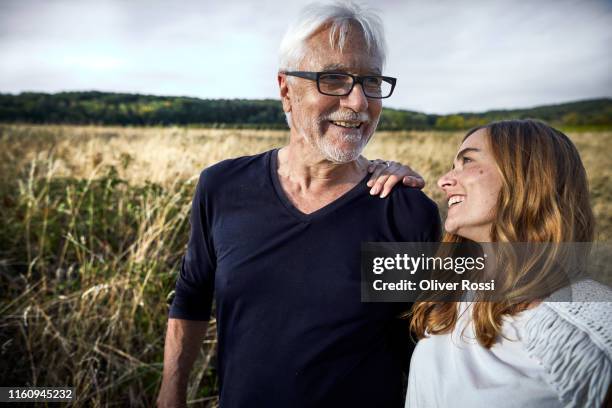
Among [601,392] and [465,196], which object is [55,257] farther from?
[601,392]

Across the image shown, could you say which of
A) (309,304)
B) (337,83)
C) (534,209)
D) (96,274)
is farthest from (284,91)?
Answer: (96,274)

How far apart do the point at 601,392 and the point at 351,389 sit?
83 cm

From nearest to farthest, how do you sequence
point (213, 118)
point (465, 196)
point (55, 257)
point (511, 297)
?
point (511, 297) → point (465, 196) → point (55, 257) → point (213, 118)

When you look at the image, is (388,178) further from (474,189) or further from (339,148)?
(474,189)

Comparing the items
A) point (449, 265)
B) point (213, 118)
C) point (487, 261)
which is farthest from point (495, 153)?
point (213, 118)

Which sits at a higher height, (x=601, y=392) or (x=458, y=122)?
(x=458, y=122)

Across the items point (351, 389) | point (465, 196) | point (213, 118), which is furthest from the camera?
point (213, 118)

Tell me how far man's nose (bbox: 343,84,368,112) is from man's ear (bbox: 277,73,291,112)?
1.14 feet

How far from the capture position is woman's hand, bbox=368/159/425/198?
1817 mm

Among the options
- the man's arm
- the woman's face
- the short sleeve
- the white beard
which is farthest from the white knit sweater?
the man's arm

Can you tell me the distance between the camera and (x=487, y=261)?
160 cm

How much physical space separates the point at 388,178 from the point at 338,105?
1.22 ft

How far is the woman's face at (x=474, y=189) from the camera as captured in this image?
151 cm

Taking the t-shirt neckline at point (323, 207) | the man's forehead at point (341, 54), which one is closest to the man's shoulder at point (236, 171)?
the t-shirt neckline at point (323, 207)
